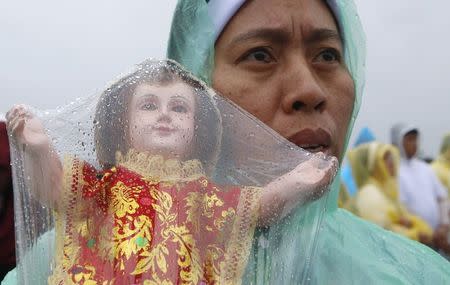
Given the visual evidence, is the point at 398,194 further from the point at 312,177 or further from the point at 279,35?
the point at 312,177

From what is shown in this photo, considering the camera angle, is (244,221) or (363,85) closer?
(244,221)

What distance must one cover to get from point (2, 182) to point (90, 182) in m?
1.34

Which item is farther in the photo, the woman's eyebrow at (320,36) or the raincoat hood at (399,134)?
the raincoat hood at (399,134)

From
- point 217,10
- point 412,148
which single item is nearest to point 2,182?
point 217,10

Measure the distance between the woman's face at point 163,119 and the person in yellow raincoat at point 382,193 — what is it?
90.3 inches

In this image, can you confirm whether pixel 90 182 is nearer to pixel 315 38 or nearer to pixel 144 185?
pixel 144 185

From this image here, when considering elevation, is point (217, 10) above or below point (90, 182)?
above

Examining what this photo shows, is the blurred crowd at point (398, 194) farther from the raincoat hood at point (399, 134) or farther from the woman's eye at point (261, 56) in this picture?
the woman's eye at point (261, 56)

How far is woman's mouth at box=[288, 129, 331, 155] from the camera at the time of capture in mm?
1083

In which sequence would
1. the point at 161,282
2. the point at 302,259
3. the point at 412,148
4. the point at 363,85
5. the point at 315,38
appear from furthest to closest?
the point at 412,148 → the point at 363,85 → the point at 315,38 → the point at 302,259 → the point at 161,282

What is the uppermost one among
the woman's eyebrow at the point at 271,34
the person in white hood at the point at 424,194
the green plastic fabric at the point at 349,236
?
the woman's eyebrow at the point at 271,34

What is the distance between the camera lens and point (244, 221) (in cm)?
90

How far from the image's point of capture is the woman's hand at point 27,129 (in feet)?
2.86

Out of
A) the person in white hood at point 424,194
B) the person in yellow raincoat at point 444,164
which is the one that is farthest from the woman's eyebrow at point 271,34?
the person in yellow raincoat at point 444,164
